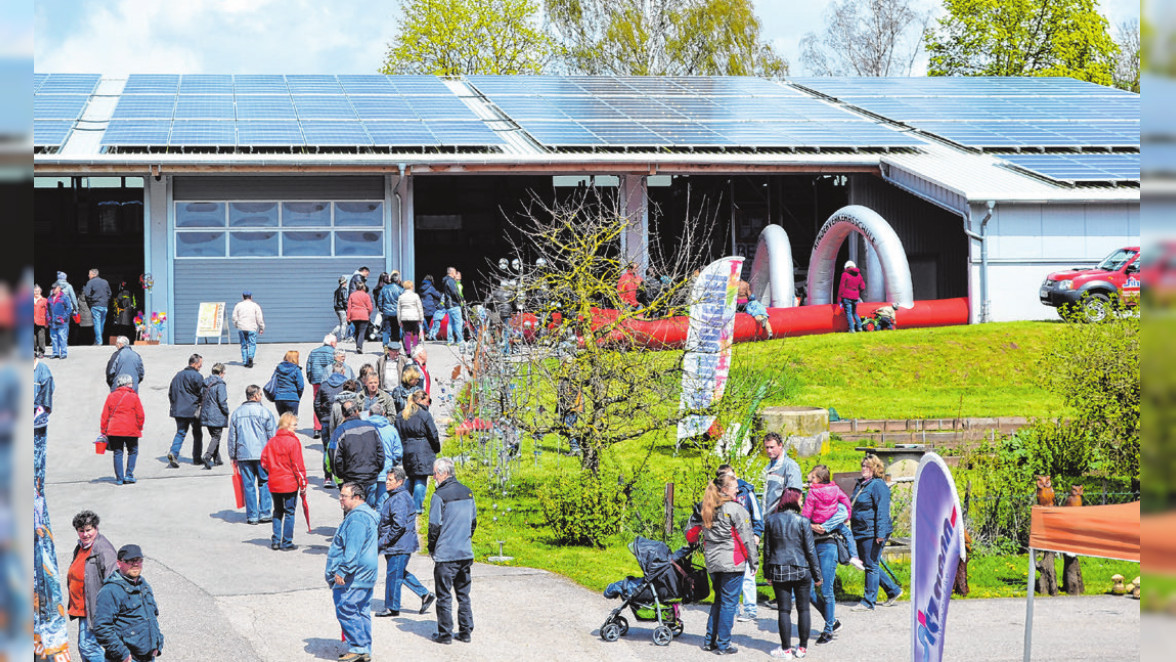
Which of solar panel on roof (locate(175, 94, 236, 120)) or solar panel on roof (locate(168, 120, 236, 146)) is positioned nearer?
solar panel on roof (locate(168, 120, 236, 146))

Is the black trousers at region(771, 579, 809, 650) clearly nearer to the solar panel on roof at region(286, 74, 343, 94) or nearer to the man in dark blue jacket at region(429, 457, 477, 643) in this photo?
the man in dark blue jacket at region(429, 457, 477, 643)

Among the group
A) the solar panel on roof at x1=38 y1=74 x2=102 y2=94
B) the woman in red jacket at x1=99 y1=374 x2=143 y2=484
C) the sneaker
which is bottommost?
the sneaker

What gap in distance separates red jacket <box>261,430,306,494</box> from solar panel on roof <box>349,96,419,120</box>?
779 inches

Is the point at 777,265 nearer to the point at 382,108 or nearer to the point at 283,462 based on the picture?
the point at 382,108

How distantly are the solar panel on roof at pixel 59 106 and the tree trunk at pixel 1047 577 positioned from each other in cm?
2521

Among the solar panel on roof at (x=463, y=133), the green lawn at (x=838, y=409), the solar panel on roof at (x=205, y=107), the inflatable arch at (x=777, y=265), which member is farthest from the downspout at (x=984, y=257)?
the solar panel on roof at (x=205, y=107)

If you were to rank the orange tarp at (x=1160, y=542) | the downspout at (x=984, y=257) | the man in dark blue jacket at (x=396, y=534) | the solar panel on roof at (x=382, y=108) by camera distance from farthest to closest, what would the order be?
the solar panel on roof at (x=382, y=108), the downspout at (x=984, y=257), the man in dark blue jacket at (x=396, y=534), the orange tarp at (x=1160, y=542)

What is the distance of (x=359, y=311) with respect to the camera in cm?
2325

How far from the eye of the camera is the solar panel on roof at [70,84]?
33438 millimetres

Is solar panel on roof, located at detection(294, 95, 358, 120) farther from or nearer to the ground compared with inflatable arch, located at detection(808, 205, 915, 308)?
farther from the ground

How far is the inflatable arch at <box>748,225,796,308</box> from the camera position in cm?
2770

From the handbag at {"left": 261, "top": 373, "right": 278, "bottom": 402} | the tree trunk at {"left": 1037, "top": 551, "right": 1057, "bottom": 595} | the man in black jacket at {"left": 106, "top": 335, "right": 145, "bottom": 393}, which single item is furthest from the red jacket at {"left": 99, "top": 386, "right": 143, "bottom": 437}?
the tree trunk at {"left": 1037, "top": 551, "right": 1057, "bottom": 595}

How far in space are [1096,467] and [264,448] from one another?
11040 mm

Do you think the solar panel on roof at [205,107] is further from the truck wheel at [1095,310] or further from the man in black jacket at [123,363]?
the truck wheel at [1095,310]
